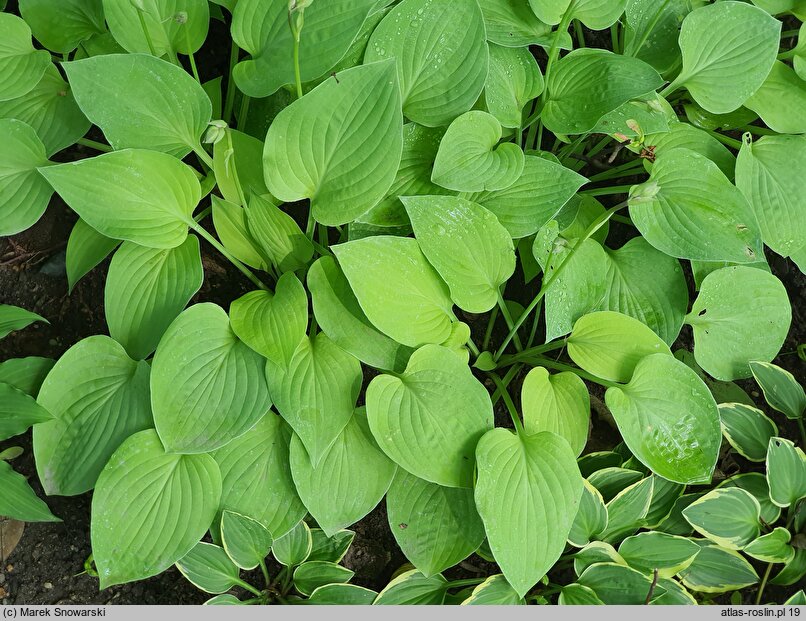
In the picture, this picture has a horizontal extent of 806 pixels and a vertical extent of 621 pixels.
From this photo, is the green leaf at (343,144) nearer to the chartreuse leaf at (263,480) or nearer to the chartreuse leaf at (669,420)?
the chartreuse leaf at (263,480)

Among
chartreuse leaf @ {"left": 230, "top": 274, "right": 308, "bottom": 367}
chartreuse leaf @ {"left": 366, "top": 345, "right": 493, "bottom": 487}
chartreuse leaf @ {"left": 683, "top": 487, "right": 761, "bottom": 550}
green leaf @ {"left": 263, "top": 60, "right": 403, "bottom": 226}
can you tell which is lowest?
chartreuse leaf @ {"left": 683, "top": 487, "right": 761, "bottom": 550}

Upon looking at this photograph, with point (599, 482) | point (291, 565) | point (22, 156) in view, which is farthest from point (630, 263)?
point (22, 156)

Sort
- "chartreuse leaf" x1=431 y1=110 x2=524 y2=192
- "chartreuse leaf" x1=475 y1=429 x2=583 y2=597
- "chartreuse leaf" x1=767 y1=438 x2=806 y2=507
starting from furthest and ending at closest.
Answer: "chartreuse leaf" x1=767 y1=438 x2=806 y2=507 → "chartreuse leaf" x1=431 y1=110 x2=524 y2=192 → "chartreuse leaf" x1=475 y1=429 x2=583 y2=597

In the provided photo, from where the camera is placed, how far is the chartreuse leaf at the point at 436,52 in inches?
46.4

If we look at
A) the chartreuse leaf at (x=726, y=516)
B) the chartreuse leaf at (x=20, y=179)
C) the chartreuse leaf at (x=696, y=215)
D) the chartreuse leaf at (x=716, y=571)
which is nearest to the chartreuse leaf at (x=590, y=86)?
the chartreuse leaf at (x=696, y=215)

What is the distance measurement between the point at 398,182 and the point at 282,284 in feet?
0.97

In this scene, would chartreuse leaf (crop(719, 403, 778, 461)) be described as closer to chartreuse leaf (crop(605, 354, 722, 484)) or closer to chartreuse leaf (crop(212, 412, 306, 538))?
chartreuse leaf (crop(605, 354, 722, 484))

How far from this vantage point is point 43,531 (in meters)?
1.29

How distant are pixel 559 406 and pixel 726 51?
83 centimetres

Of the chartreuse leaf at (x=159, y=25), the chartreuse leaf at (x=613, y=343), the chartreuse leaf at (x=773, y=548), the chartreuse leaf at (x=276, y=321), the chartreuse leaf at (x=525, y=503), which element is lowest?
the chartreuse leaf at (x=773, y=548)

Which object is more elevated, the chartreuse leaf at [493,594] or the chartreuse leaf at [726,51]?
the chartreuse leaf at [726,51]

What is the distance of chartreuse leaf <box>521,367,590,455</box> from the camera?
1175mm

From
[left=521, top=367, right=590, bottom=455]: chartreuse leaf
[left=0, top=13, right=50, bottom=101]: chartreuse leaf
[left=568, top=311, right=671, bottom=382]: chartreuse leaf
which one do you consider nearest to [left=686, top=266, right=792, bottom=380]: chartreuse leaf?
[left=568, top=311, right=671, bottom=382]: chartreuse leaf

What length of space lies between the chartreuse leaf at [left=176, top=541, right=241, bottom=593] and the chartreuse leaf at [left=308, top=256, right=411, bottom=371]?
1.51ft
